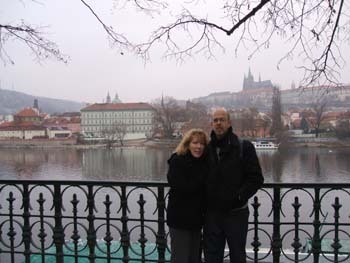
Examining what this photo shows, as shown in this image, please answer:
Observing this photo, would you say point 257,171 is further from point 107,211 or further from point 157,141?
point 157,141

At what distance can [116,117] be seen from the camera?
76000 mm

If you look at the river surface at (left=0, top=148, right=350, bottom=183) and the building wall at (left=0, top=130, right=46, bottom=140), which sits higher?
the building wall at (left=0, top=130, right=46, bottom=140)

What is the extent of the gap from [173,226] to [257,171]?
0.60 m

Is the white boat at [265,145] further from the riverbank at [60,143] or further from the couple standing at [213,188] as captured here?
the couple standing at [213,188]

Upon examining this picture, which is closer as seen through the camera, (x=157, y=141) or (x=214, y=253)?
(x=214, y=253)

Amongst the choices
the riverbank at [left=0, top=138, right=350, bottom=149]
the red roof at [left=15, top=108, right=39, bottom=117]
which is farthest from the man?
the red roof at [left=15, top=108, right=39, bottom=117]

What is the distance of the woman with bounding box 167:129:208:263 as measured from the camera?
2246 millimetres

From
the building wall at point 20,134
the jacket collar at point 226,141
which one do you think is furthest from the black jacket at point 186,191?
the building wall at point 20,134

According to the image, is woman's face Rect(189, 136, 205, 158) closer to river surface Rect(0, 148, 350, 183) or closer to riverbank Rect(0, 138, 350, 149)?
river surface Rect(0, 148, 350, 183)

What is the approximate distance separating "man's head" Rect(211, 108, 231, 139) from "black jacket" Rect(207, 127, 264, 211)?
0.05 metres

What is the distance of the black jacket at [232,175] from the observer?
221 cm

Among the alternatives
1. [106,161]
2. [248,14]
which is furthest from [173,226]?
[106,161]

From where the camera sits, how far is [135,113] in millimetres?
73375

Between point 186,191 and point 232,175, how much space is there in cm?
28
